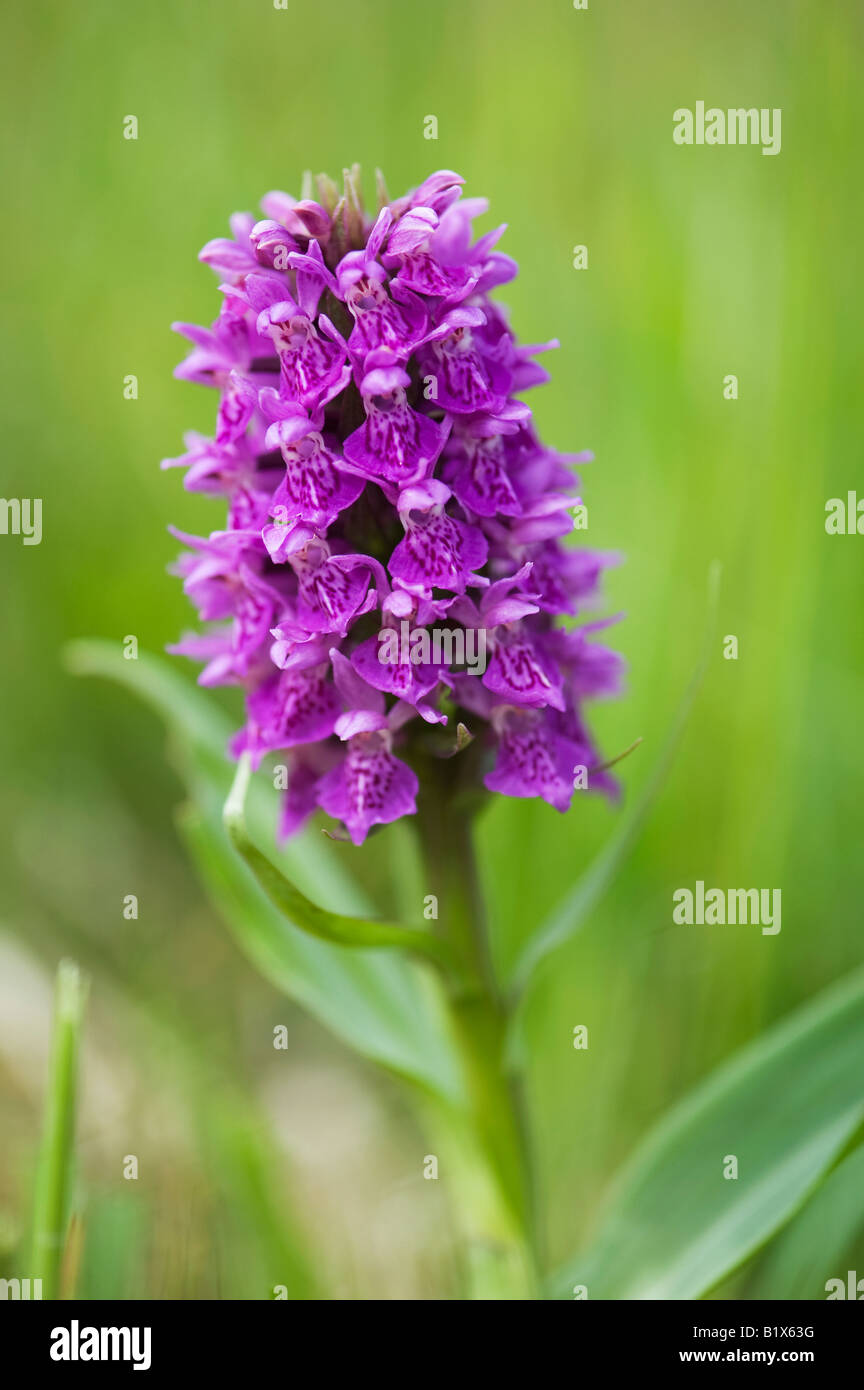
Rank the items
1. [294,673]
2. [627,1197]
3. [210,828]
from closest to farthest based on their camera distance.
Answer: [294,673]
[627,1197]
[210,828]

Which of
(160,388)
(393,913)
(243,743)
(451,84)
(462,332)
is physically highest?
(451,84)

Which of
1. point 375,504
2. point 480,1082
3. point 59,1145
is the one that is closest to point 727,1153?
point 480,1082

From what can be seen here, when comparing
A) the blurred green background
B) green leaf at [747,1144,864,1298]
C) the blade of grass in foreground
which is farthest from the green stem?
the blade of grass in foreground

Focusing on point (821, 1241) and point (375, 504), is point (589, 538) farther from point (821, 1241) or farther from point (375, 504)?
point (821, 1241)

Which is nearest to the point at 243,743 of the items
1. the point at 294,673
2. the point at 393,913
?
the point at 294,673

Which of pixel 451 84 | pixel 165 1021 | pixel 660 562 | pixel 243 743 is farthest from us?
pixel 451 84

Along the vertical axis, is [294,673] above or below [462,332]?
below

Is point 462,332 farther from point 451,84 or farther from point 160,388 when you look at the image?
point 451,84
